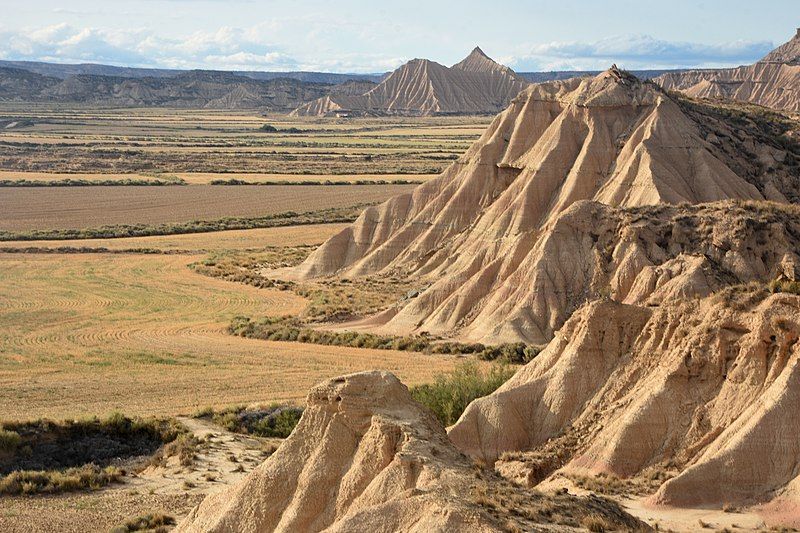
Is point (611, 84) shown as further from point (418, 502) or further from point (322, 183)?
point (322, 183)

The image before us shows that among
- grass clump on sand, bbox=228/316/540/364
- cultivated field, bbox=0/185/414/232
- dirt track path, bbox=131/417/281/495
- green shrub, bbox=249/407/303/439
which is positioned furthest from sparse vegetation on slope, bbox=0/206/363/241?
dirt track path, bbox=131/417/281/495

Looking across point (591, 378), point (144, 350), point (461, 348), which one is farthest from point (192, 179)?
point (591, 378)

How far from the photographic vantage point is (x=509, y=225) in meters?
53.4

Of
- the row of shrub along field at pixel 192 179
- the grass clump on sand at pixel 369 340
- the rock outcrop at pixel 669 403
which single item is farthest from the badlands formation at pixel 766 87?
the rock outcrop at pixel 669 403

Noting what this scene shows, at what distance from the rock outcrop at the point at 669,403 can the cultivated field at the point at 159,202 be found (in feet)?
218

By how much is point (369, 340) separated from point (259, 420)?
1366 centimetres

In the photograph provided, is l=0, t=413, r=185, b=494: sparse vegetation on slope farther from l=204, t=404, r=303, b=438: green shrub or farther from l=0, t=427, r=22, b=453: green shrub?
l=204, t=404, r=303, b=438: green shrub

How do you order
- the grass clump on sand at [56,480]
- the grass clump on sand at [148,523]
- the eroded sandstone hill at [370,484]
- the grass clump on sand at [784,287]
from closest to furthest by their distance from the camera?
the eroded sandstone hill at [370,484] → the grass clump on sand at [148,523] → the grass clump on sand at [56,480] → the grass clump on sand at [784,287]

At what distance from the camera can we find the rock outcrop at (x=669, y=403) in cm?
2362

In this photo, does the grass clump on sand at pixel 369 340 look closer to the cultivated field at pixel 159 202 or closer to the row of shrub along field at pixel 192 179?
the cultivated field at pixel 159 202

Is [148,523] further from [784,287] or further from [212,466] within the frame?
[784,287]

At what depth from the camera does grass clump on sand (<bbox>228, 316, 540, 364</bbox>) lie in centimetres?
4197

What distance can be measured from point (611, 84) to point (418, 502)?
43748mm

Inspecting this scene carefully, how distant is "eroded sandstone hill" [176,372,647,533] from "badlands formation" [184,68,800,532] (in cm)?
4
